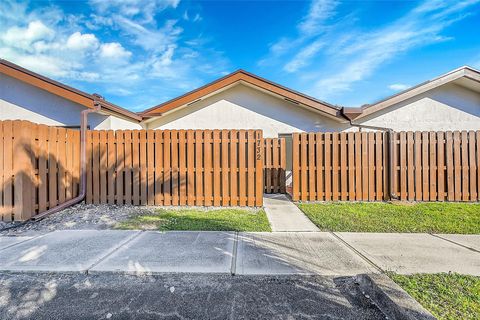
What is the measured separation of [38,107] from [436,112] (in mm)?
14870

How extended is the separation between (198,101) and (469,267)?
9105 millimetres

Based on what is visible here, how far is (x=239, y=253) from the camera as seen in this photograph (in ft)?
Answer: 10.7

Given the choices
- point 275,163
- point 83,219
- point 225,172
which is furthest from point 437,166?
point 83,219

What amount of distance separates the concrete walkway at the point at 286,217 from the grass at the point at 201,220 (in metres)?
0.20

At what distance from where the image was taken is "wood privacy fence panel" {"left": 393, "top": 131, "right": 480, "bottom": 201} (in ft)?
22.0

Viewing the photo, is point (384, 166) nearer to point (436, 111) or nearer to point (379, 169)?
point (379, 169)

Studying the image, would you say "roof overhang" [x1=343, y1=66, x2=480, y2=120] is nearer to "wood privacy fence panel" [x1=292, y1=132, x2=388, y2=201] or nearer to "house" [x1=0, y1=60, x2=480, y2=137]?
"house" [x1=0, y1=60, x2=480, y2=137]

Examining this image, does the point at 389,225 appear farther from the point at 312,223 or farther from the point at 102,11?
the point at 102,11

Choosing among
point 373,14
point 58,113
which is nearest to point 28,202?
point 58,113

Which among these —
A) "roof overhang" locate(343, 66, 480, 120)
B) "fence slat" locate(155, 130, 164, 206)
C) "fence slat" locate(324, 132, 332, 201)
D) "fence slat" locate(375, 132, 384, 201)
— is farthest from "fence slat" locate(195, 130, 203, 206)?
"roof overhang" locate(343, 66, 480, 120)

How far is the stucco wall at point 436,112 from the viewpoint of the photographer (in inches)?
362

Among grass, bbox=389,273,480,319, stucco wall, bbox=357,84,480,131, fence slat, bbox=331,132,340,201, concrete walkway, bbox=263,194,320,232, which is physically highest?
stucco wall, bbox=357,84,480,131

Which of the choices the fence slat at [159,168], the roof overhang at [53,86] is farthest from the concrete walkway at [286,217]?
the roof overhang at [53,86]

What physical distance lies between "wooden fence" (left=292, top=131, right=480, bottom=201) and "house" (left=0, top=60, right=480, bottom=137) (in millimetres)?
2057
